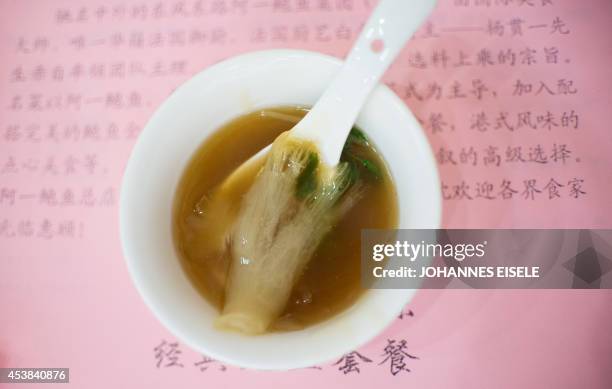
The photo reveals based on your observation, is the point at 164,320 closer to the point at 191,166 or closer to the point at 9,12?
the point at 191,166

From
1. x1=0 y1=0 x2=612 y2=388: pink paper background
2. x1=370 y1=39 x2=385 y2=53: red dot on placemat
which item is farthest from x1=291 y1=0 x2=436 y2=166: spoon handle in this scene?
x1=0 y1=0 x2=612 y2=388: pink paper background

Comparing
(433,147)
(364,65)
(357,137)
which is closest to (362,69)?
(364,65)

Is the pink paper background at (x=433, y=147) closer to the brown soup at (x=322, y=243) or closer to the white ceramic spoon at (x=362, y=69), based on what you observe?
the brown soup at (x=322, y=243)

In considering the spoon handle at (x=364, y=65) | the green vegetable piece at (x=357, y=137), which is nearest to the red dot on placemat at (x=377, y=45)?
the spoon handle at (x=364, y=65)

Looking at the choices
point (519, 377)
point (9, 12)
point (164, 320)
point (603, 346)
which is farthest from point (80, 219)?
point (603, 346)

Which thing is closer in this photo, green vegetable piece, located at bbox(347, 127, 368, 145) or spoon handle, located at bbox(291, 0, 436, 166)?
spoon handle, located at bbox(291, 0, 436, 166)

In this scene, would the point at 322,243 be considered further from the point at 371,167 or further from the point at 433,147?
the point at 433,147

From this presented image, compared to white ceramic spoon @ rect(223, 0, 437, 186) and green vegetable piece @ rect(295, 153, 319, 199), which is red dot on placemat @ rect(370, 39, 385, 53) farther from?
green vegetable piece @ rect(295, 153, 319, 199)
